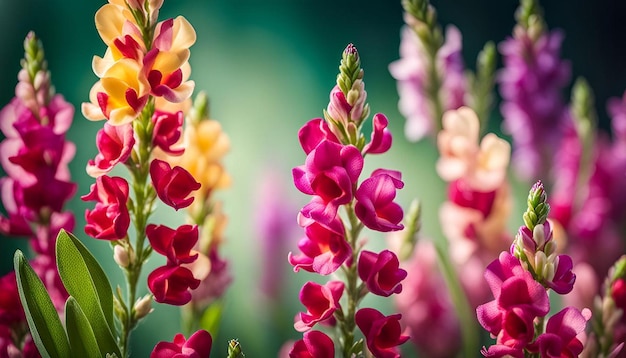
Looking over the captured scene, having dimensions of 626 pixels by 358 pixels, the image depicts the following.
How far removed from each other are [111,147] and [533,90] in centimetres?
57

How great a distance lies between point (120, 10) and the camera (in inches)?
20.7

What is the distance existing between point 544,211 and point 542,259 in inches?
1.2

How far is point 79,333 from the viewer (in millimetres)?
498

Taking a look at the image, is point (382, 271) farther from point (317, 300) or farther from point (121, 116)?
point (121, 116)

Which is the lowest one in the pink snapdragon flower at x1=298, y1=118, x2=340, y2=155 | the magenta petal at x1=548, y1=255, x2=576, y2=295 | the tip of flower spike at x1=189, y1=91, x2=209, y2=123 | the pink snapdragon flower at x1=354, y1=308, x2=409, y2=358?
the pink snapdragon flower at x1=354, y1=308, x2=409, y2=358

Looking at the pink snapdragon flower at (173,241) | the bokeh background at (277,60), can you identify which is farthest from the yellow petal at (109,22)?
→ the bokeh background at (277,60)

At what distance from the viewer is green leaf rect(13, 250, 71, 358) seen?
50 cm

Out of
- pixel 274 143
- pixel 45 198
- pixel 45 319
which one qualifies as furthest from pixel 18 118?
pixel 274 143

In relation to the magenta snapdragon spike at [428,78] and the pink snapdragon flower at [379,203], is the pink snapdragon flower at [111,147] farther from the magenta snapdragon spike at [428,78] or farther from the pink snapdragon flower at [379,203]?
the magenta snapdragon spike at [428,78]

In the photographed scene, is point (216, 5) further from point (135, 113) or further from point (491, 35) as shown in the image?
point (135, 113)

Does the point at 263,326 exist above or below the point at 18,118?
below

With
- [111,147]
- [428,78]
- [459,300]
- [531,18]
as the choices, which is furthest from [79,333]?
[531,18]

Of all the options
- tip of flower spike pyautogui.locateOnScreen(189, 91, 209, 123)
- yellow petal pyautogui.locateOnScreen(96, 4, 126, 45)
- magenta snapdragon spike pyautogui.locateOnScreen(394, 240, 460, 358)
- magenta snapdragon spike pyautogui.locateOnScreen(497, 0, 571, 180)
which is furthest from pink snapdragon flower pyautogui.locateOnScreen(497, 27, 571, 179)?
yellow petal pyautogui.locateOnScreen(96, 4, 126, 45)

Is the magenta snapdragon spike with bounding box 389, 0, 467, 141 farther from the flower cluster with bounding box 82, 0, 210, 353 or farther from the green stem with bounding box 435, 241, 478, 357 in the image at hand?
the flower cluster with bounding box 82, 0, 210, 353
